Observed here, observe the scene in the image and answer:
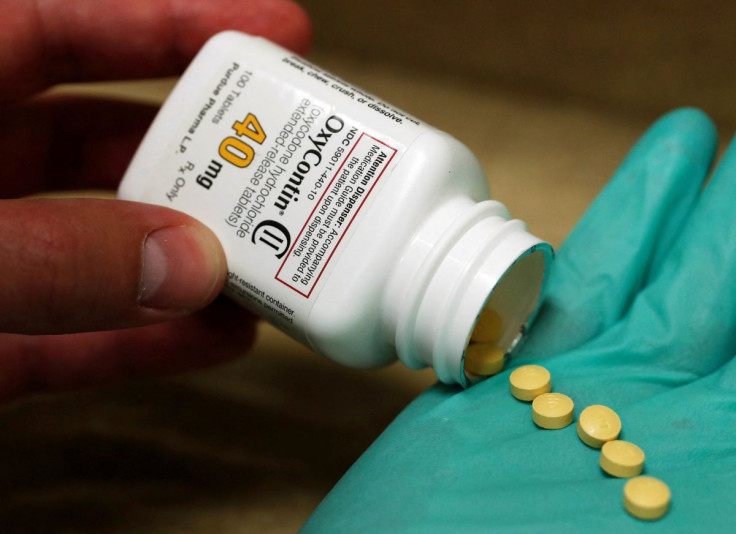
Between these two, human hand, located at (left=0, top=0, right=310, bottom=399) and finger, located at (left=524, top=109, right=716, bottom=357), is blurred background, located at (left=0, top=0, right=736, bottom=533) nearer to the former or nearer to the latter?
human hand, located at (left=0, top=0, right=310, bottom=399)

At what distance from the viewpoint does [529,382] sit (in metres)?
0.61

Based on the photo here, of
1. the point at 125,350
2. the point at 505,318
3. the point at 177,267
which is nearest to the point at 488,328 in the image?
the point at 505,318

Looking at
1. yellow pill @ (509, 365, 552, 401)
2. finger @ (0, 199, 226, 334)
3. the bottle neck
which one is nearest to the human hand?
finger @ (0, 199, 226, 334)

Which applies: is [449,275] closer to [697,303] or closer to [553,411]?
[553,411]

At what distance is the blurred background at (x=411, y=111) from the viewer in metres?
0.75

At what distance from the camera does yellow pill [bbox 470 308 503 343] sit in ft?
2.11

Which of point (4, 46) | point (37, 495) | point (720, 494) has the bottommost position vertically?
point (37, 495)

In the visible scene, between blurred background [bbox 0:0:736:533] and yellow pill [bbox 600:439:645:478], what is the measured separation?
0.99ft

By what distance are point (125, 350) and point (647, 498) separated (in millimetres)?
551

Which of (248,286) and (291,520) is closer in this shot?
(248,286)

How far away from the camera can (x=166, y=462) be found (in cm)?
78

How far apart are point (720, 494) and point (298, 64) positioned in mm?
454

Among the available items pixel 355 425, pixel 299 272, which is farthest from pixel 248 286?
pixel 355 425

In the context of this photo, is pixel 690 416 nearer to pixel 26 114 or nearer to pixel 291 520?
pixel 291 520
